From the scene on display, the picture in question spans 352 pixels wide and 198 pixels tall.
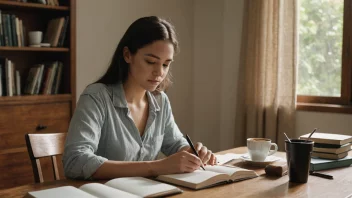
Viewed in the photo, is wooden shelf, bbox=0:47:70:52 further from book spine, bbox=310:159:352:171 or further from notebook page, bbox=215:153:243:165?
book spine, bbox=310:159:352:171

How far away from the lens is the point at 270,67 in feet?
11.4

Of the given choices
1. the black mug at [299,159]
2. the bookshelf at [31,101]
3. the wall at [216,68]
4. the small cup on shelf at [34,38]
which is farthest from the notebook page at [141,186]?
the wall at [216,68]

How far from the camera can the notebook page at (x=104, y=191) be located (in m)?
1.13

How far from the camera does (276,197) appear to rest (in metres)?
1.22

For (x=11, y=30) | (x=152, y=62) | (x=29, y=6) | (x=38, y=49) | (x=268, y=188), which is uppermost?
(x=29, y=6)

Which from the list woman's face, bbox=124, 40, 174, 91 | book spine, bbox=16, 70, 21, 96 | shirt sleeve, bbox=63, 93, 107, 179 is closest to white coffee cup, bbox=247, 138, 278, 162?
woman's face, bbox=124, 40, 174, 91

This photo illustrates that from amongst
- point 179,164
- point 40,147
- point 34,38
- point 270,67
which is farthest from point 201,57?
point 179,164

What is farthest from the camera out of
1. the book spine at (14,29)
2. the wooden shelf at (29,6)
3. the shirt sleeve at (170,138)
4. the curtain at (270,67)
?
the curtain at (270,67)

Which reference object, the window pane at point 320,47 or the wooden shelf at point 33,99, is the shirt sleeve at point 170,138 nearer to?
the wooden shelf at point 33,99

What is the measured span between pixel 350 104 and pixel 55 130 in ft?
6.87

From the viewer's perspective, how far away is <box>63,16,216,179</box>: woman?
4.61 feet

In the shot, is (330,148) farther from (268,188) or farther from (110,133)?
(110,133)

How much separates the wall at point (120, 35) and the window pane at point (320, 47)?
3.34ft

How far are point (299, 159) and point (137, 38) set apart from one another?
750mm
